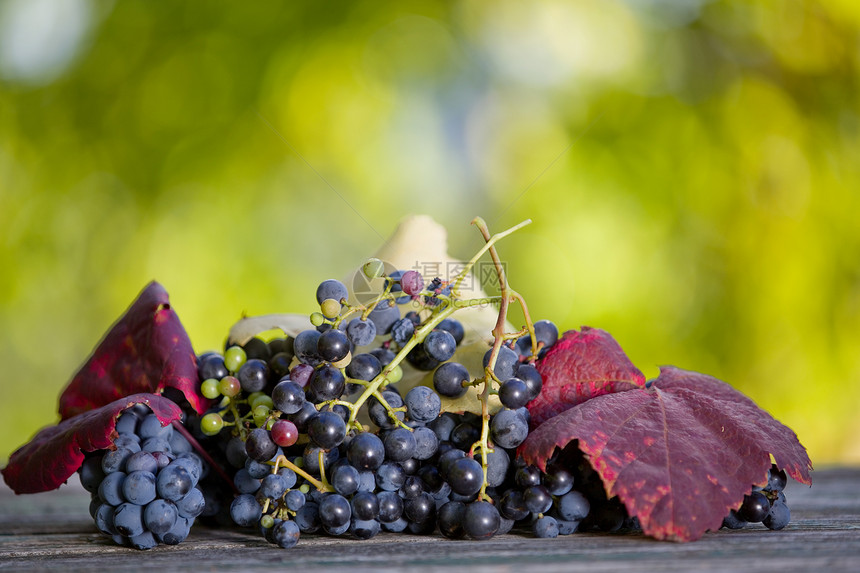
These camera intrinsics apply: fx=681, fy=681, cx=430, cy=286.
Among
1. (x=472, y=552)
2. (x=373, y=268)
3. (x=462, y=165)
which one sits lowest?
(x=472, y=552)

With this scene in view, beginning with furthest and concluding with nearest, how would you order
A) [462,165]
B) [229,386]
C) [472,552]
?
[462,165], [229,386], [472,552]

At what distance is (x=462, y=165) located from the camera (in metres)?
2.01

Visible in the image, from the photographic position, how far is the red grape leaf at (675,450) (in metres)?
0.47

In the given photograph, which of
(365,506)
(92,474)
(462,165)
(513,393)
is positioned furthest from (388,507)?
(462,165)

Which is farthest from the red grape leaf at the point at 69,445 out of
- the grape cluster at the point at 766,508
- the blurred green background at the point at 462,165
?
the blurred green background at the point at 462,165

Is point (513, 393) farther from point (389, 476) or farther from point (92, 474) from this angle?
point (92, 474)

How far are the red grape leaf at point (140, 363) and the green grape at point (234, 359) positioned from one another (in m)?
0.03

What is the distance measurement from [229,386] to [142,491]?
0.10 m

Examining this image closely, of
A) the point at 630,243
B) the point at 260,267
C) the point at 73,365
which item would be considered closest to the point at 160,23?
the point at 260,267

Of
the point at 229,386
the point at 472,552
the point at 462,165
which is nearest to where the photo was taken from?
the point at 472,552

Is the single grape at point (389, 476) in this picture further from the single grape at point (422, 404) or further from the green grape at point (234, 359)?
the green grape at point (234, 359)

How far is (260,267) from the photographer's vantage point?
195cm

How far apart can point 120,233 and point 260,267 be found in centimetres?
50

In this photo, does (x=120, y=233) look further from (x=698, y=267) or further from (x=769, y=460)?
(x=769, y=460)
